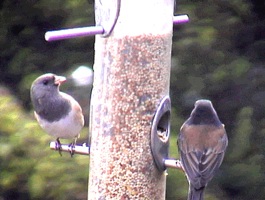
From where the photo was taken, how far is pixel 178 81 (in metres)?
6.36

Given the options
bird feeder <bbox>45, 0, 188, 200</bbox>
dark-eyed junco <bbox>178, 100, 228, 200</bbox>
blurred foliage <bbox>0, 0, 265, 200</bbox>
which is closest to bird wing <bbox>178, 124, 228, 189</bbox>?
dark-eyed junco <bbox>178, 100, 228, 200</bbox>

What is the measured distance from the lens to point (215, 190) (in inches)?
245

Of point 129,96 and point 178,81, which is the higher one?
point 129,96

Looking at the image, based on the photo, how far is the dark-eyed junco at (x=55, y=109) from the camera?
496cm

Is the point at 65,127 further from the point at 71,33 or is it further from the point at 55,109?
the point at 71,33

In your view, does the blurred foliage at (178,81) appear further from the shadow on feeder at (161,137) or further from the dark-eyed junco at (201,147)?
the shadow on feeder at (161,137)

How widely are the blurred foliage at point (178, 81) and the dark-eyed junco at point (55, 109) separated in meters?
0.69

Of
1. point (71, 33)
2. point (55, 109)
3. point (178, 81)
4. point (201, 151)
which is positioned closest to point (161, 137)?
point (201, 151)

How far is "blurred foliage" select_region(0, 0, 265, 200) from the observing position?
582 centimetres

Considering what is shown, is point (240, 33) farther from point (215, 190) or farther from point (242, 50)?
point (215, 190)

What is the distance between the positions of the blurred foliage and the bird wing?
3.54ft

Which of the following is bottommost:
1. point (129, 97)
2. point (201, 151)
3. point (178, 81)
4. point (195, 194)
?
point (178, 81)

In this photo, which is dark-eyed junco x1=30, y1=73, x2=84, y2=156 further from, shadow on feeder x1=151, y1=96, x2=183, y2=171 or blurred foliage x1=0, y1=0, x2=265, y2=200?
blurred foliage x1=0, y1=0, x2=265, y2=200

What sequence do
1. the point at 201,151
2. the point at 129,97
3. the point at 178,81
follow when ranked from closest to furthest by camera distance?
1. the point at 129,97
2. the point at 201,151
3. the point at 178,81
